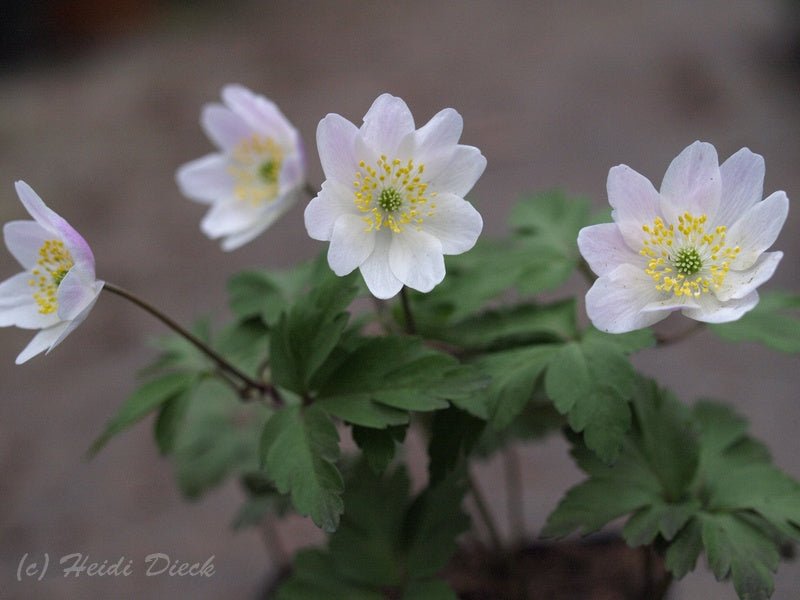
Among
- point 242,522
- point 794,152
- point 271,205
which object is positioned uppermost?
point 271,205

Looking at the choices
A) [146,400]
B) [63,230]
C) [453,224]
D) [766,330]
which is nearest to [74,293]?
[63,230]

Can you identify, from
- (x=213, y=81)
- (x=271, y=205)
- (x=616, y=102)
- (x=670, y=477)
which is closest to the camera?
(x=670, y=477)

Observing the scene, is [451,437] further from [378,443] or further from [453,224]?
[453,224]

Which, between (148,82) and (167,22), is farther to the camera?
(167,22)

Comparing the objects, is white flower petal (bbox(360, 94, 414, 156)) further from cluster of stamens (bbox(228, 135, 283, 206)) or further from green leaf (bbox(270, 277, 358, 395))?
cluster of stamens (bbox(228, 135, 283, 206))

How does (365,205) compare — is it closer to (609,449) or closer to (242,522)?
(609,449)

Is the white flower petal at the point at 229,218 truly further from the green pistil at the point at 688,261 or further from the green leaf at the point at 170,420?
the green pistil at the point at 688,261

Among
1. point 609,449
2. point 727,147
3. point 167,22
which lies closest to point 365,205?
point 609,449
